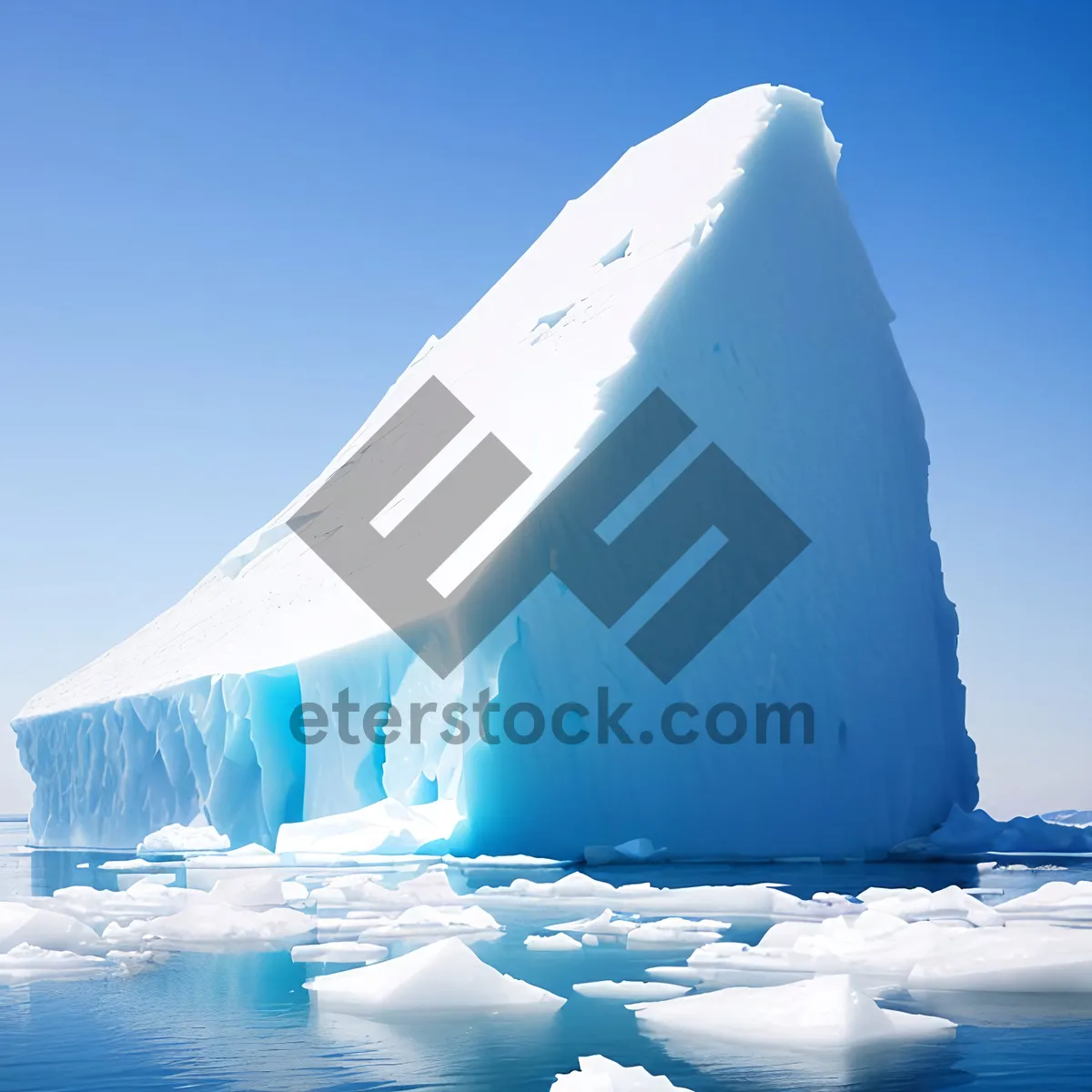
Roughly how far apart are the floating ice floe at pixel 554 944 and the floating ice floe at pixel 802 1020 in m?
1.88

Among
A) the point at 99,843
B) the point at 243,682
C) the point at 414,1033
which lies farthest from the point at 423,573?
the point at 414,1033

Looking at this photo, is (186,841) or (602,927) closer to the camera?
(602,927)

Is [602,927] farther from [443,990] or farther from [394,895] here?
[443,990]

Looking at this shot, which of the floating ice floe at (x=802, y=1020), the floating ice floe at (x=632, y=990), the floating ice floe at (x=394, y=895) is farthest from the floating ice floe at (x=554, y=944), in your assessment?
the floating ice floe at (x=802, y=1020)

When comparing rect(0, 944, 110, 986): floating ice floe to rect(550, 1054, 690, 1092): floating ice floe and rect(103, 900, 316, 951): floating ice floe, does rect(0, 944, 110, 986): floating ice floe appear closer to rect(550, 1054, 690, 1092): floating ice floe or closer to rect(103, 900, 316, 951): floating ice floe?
rect(103, 900, 316, 951): floating ice floe

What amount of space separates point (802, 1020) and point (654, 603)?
8.11 meters

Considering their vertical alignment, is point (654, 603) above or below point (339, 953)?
above

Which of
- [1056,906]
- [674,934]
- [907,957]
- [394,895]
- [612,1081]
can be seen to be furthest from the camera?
[394,895]

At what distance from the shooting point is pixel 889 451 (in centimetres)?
1435

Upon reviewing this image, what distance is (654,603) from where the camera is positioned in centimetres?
1223

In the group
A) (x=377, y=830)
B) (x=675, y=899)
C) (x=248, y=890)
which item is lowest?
(x=675, y=899)

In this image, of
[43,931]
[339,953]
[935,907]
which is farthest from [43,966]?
[935,907]

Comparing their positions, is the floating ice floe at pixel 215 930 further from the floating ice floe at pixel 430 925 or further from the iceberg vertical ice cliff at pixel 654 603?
the iceberg vertical ice cliff at pixel 654 603

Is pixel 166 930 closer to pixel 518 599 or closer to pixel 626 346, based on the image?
pixel 518 599
